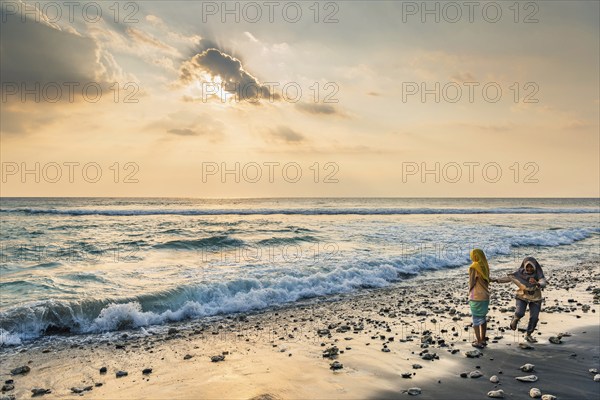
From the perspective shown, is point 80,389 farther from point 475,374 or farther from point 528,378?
point 528,378

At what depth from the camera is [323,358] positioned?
357 inches

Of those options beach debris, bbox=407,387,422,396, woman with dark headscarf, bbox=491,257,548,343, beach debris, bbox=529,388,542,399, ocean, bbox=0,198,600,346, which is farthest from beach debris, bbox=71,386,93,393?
woman with dark headscarf, bbox=491,257,548,343

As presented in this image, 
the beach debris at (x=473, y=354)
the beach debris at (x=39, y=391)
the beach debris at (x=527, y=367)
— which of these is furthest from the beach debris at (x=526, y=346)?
the beach debris at (x=39, y=391)

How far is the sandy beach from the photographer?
7449 mm

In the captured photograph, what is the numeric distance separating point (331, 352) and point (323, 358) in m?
0.37

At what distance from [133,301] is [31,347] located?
11.4 feet

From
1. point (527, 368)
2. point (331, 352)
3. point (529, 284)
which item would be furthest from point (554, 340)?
point (331, 352)

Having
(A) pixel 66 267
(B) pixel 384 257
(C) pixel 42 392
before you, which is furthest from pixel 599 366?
(A) pixel 66 267

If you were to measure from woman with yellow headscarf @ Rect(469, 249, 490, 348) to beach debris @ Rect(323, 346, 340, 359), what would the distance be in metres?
3.26

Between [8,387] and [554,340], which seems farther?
[554,340]

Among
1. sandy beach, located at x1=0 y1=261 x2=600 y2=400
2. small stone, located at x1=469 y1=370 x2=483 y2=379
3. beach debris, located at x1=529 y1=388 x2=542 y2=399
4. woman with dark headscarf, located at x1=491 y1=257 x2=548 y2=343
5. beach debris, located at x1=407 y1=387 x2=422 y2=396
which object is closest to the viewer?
beach debris, located at x1=529 y1=388 x2=542 y2=399

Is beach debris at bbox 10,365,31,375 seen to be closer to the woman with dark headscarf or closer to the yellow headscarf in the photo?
the yellow headscarf

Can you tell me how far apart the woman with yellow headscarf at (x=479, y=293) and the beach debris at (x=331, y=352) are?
3.26 metres

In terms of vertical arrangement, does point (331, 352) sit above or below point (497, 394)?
below
